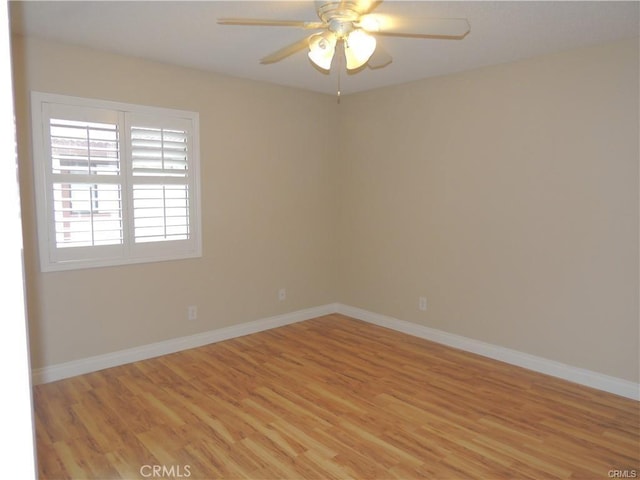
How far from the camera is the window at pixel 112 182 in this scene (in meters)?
3.16

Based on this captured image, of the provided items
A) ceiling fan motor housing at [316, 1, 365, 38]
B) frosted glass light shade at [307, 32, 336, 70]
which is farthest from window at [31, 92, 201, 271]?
ceiling fan motor housing at [316, 1, 365, 38]

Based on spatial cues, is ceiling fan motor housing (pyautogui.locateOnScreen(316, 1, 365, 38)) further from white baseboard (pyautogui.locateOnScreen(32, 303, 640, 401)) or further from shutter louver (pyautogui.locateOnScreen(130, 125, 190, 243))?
white baseboard (pyautogui.locateOnScreen(32, 303, 640, 401))

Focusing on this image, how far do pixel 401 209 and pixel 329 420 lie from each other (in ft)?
7.65

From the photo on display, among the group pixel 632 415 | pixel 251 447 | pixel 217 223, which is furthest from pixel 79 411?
pixel 632 415

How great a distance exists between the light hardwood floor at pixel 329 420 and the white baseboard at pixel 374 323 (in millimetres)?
83

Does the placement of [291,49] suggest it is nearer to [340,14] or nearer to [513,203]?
[340,14]

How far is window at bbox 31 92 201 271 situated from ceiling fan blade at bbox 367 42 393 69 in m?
1.89

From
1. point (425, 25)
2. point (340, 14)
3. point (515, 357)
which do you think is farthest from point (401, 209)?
point (340, 14)

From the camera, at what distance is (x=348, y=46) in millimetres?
2307

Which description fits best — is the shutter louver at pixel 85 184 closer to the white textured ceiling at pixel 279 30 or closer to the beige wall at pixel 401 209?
the beige wall at pixel 401 209

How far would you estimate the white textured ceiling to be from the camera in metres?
2.47

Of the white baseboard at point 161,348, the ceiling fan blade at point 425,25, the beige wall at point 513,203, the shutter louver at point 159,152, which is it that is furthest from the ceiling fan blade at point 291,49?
the white baseboard at point 161,348

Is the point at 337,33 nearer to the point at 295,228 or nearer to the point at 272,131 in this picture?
the point at 272,131

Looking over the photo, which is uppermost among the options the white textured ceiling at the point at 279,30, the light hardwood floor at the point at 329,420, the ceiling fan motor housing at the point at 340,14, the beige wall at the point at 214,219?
the white textured ceiling at the point at 279,30
